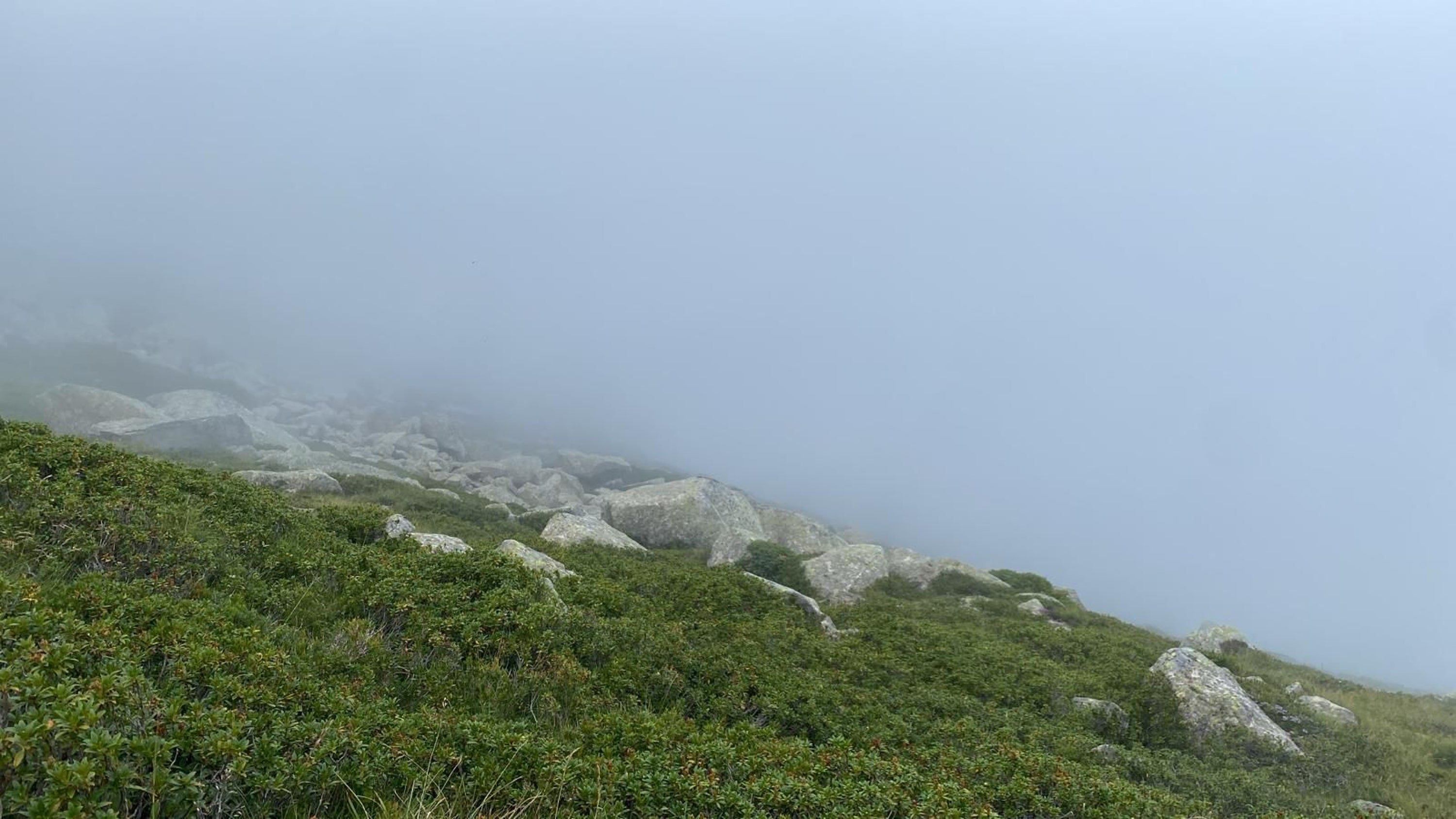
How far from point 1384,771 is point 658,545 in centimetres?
3850

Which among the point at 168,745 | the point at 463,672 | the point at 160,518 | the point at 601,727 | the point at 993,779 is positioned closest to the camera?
the point at 168,745

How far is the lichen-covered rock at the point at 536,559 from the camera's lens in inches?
685

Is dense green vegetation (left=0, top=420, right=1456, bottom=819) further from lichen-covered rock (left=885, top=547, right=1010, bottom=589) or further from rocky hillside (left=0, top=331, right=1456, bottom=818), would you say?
lichen-covered rock (left=885, top=547, right=1010, bottom=589)

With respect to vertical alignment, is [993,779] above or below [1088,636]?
above

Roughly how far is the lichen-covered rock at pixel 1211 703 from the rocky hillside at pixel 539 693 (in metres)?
0.11

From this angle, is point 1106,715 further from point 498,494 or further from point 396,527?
point 498,494

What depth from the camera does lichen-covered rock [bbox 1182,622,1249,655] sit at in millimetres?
34781

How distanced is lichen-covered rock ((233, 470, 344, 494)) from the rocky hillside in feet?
47.2

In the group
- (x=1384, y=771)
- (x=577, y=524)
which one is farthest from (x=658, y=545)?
(x=1384, y=771)

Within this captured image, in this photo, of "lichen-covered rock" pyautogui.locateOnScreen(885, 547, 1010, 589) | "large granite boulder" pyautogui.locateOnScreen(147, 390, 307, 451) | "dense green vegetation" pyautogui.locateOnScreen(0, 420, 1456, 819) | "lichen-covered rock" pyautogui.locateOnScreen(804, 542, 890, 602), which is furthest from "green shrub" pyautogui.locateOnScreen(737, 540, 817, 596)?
"large granite boulder" pyautogui.locateOnScreen(147, 390, 307, 451)

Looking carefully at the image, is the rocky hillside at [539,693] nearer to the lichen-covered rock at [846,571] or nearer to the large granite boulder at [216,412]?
the lichen-covered rock at [846,571]

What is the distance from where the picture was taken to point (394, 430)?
375 feet

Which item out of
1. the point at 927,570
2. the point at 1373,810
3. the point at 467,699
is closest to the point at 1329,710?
the point at 1373,810

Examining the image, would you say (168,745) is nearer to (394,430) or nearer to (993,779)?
(993,779)
